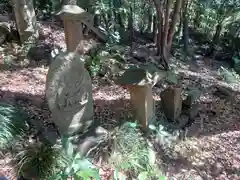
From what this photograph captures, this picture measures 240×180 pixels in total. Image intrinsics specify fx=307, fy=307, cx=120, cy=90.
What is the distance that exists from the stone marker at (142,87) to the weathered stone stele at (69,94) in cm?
52

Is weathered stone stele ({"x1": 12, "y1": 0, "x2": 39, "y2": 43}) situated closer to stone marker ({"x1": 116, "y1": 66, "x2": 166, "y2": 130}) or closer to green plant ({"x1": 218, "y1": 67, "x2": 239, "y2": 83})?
stone marker ({"x1": 116, "y1": 66, "x2": 166, "y2": 130})

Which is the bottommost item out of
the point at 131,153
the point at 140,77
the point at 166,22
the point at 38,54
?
the point at 131,153

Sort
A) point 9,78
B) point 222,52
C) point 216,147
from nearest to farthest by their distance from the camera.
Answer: point 216,147, point 9,78, point 222,52

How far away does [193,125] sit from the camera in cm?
504

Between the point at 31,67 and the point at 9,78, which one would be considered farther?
the point at 31,67

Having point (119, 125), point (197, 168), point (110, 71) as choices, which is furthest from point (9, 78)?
point (197, 168)

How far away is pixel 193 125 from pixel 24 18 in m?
3.82

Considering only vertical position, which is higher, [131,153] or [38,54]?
[38,54]

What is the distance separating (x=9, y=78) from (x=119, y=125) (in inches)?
86.2

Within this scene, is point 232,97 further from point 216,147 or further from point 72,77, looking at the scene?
point 72,77

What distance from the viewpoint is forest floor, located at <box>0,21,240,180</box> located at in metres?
4.27

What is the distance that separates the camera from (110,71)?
19.0ft

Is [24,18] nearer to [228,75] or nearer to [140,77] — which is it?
[140,77]

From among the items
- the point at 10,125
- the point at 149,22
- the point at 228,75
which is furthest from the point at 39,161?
the point at 149,22
